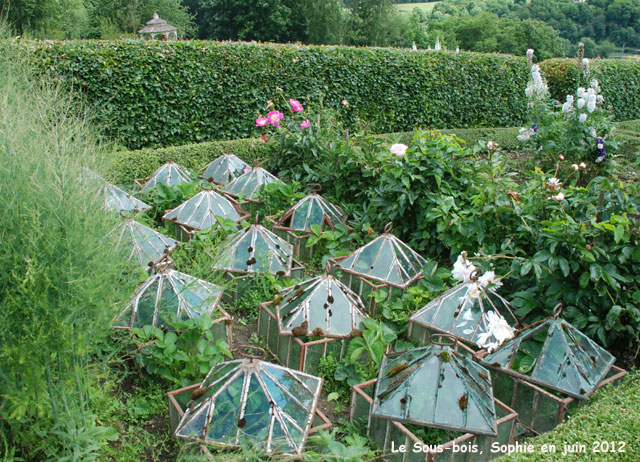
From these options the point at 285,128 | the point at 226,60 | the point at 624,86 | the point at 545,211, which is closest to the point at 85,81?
the point at 226,60

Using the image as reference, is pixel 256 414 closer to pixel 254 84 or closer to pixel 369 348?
pixel 369 348

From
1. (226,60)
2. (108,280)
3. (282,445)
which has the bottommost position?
(282,445)

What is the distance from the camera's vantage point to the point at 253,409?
1996mm

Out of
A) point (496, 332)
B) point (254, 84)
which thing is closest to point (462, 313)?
point (496, 332)

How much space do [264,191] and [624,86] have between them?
516 inches

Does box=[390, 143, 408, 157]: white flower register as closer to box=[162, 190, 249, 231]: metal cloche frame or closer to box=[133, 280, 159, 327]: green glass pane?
box=[162, 190, 249, 231]: metal cloche frame

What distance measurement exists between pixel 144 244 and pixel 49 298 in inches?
70.2

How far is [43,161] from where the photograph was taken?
2016mm

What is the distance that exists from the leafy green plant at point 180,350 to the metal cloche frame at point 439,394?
825 millimetres

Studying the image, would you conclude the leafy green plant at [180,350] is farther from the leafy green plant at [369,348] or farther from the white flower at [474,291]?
the white flower at [474,291]

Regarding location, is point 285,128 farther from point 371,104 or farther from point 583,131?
point 371,104

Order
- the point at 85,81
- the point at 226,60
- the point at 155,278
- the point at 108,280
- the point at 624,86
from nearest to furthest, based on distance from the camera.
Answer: the point at 108,280 < the point at 155,278 < the point at 85,81 < the point at 226,60 < the point at 624,86

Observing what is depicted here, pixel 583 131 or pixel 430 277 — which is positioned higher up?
pixel 583 131

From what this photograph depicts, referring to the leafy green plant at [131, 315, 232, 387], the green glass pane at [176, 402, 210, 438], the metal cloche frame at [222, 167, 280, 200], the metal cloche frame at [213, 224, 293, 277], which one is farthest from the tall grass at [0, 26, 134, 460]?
the metal cloche frame at [222, 167, 280, 200]
